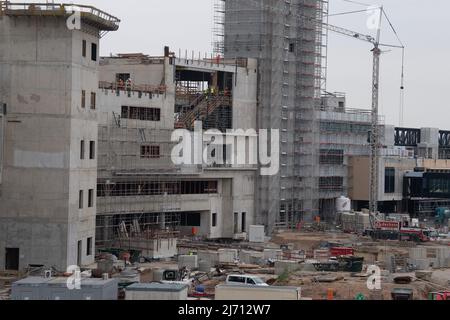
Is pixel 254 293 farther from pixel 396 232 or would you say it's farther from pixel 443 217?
pixel 443 217

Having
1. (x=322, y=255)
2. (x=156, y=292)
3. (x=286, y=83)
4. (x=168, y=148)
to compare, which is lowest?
(x=322, y=255)

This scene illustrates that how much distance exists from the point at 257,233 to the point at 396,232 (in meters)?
12.7

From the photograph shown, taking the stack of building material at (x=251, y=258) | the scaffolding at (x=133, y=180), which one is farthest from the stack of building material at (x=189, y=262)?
the scaffolding at (x=133, y=180)

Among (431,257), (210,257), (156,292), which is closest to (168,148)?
(210,257)

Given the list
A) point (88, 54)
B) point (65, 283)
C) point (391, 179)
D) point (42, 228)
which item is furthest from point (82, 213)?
point (391, 179)

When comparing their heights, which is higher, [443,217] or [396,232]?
[443,217]

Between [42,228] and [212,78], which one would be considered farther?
[212,78]

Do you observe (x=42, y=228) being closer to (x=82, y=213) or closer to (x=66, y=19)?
(x=82, y=213)

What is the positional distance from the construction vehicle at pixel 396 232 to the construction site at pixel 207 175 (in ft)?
0.64

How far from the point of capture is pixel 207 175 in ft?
292

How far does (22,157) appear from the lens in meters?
62.6

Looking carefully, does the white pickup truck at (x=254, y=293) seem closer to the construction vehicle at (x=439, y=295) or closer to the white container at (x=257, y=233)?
the construction vehicle at (x=439, y=295)

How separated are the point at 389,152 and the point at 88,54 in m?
67.0
